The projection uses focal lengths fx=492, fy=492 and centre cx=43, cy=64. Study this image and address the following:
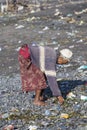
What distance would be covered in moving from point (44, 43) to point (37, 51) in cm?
554

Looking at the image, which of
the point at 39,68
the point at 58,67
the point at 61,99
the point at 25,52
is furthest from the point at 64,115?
the point at 58,67

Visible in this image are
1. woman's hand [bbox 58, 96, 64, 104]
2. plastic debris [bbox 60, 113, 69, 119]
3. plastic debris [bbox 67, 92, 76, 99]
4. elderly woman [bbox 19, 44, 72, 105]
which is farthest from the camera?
plastic debris [bbox 67, 92, 76, 99]

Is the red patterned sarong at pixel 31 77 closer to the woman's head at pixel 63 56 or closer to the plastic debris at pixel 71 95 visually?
the woman's head at pixel 63 56

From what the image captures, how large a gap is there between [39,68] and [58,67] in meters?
2.62

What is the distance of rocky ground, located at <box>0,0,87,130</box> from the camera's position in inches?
256

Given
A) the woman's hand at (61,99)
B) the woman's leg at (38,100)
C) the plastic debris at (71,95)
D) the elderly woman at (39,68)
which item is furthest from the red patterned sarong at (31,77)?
the plastic debris at (71,95)

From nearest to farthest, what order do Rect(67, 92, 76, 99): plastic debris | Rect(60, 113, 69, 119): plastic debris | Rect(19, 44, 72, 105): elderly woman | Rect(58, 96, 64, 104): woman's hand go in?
Rect(60, 113, 69, 119): plastic debris < Rect(19, 44, 72, 105): elderly woman < Rect(58, 96, 64, 104): woman's hand < Rect(67, 92, 76, 99): plastic debris

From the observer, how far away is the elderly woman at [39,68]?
679cm

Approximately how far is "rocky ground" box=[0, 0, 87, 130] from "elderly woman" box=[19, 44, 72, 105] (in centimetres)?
25

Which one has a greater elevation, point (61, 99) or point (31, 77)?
point (31, 77)

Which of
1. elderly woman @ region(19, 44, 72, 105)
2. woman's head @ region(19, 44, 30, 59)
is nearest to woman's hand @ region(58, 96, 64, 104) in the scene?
elderly woman @ region(19, 44, 72, 105)

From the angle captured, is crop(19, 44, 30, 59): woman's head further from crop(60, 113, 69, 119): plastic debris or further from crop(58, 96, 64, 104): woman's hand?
crop(60, 113, 69, 119): plastic debris

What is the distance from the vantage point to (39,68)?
6.90 metres

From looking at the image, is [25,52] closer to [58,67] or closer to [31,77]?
[31,77]
